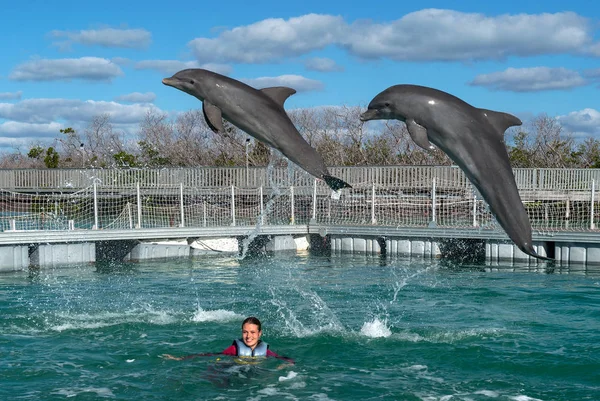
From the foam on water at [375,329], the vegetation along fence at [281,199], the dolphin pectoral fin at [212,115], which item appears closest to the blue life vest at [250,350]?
the foam on water at [375,329]

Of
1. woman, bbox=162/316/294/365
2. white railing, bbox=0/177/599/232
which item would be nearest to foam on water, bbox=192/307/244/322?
woman, bbox=162/316/294/365

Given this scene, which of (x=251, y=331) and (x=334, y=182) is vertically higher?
(x=334, y=182)

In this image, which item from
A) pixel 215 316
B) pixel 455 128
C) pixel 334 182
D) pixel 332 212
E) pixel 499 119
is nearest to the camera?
pixel 455 128

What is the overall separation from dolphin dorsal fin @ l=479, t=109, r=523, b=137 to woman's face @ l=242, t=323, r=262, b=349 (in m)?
4.06

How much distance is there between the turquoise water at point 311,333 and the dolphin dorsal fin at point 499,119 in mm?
3367

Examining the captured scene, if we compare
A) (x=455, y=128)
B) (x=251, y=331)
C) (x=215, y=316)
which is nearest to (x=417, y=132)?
(x=455, y=128)

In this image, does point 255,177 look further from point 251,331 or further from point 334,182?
point 334,182

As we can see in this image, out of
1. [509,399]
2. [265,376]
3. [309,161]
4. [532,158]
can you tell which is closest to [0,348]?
[265,376]

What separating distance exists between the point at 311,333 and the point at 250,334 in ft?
8.21

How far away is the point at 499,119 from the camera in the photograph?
7797 mm

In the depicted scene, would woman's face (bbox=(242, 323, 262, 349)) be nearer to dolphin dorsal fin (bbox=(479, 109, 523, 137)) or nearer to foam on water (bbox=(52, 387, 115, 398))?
foam on water (bbox=(52, 387, 115, 398))

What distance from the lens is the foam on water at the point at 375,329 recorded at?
1236 cm

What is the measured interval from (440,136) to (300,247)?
56.6 feet

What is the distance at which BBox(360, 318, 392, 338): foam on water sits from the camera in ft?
40.5
